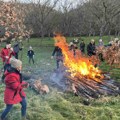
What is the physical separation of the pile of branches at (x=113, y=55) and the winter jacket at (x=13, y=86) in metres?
12.8

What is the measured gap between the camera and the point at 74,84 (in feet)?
41.4

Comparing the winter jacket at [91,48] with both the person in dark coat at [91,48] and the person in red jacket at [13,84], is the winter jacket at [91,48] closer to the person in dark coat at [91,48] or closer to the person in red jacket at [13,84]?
the person in dark coat at [91,48]

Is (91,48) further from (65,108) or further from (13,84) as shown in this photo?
(13,84)

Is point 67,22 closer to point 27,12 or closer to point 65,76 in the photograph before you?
point 27,12

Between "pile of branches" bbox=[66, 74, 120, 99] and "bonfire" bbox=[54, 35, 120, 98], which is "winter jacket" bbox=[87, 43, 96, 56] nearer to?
"bonfire" bbox=[54, 35, 120, 98]

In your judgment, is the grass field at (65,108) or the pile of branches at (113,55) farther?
the pile of branches at (113,55)

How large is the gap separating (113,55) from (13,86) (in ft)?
43.5

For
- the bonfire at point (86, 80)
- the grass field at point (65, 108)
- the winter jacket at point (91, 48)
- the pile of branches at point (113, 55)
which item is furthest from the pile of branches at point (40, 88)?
the winter jacket at point (91, 48)

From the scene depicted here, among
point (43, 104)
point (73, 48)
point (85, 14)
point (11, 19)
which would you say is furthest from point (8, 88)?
point (85, 14)

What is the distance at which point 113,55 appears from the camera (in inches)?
821

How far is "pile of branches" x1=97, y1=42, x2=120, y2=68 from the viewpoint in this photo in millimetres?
20719

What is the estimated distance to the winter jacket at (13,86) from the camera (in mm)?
8398

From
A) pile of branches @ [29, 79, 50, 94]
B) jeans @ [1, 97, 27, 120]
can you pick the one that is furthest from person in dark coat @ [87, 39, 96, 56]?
jeans @ [1, 97, 27, 120]

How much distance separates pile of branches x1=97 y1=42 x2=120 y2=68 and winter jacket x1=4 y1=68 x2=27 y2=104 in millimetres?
12831
